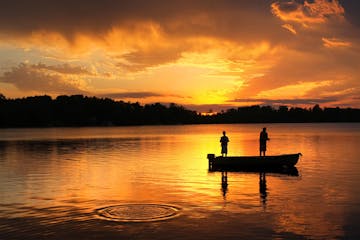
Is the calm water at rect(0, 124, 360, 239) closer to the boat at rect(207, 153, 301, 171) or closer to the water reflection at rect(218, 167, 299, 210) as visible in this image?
the water reflection at rect(218, 167, 299, 210)

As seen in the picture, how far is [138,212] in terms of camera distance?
1958 cm

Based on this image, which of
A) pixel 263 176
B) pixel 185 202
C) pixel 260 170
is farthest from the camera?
pixel 260 170

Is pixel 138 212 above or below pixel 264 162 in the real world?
below

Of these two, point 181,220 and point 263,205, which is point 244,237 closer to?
point 181,220

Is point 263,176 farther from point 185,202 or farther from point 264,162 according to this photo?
point 185,202

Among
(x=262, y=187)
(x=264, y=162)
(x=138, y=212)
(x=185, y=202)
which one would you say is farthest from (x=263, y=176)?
(x=138, y=212)

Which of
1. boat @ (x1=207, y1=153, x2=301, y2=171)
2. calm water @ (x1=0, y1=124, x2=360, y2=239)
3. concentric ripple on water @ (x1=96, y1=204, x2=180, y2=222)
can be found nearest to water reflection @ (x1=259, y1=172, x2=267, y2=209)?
calm water @ (x1=0, y1=124, x2=360, y2=239)

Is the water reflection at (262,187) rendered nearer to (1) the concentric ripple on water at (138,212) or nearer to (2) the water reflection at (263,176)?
(2) the water reflection at (263,176)

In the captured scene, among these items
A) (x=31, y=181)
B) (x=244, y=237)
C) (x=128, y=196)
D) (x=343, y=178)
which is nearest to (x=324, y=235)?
(x=244, y=237)

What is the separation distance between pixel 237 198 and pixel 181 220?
5.90 metres

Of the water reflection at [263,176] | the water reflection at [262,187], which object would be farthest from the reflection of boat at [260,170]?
the water reflection at [262,187]

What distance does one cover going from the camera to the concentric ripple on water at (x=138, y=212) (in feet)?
60.0

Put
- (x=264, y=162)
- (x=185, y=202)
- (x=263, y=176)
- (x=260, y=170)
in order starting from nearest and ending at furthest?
(x=185, y=202) < (x=263, y=176) < (x=260, y=170) < (x=264, y=162)

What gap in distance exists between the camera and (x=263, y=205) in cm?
2108
